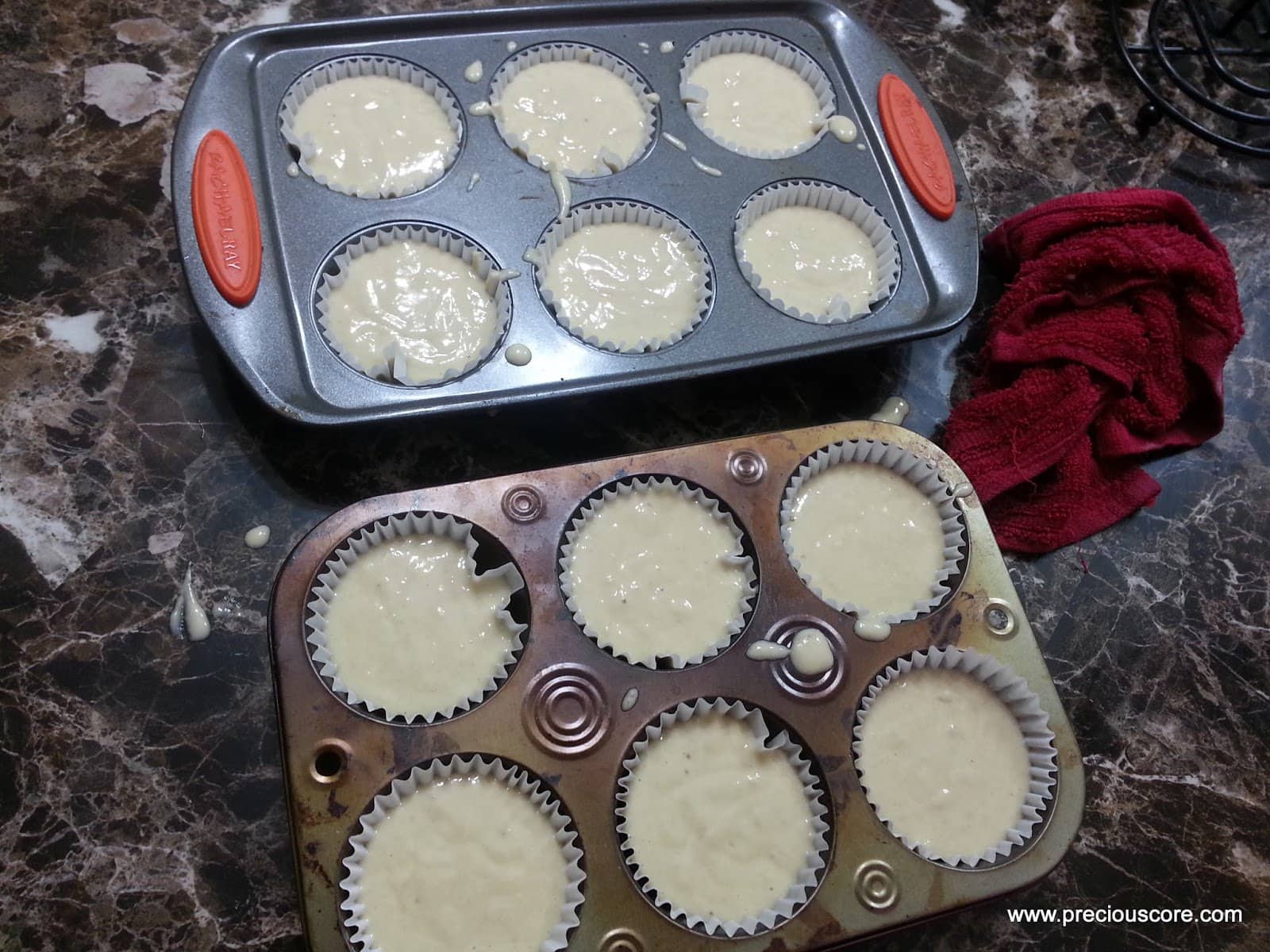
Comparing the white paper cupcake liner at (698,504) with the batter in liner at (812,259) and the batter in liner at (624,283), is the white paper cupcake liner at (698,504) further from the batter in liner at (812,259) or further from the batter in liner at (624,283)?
the batter in liner at (812,259)

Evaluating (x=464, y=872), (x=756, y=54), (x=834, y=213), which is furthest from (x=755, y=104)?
(x=464, y=872)

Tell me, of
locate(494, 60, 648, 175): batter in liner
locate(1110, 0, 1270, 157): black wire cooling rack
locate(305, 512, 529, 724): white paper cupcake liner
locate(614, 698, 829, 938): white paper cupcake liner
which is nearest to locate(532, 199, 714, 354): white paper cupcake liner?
locate(494, 60, 648, 175): batter in liner

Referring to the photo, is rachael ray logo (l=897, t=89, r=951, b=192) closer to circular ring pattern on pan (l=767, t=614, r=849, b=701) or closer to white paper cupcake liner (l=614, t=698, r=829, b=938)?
circular ring pattern on pan (l=767, t=614, r=849, b=701)

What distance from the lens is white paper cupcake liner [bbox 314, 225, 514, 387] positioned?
1.75 metres

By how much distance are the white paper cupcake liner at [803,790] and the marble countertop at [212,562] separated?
0.30 metres

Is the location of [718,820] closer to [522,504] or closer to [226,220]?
[522,504]

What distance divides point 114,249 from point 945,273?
1.87 m

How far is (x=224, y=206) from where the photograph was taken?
1.75 m

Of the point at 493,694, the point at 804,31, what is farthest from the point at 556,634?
the point at 804,31

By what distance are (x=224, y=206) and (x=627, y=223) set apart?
2.80 feet

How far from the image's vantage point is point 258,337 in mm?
1690

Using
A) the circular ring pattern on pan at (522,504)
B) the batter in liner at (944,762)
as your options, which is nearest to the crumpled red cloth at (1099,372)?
the batter in liner at (944,762)

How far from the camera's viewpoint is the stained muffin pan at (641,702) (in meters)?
1.34

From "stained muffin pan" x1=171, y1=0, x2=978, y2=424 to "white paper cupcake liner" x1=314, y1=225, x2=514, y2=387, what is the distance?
2 centimetres
